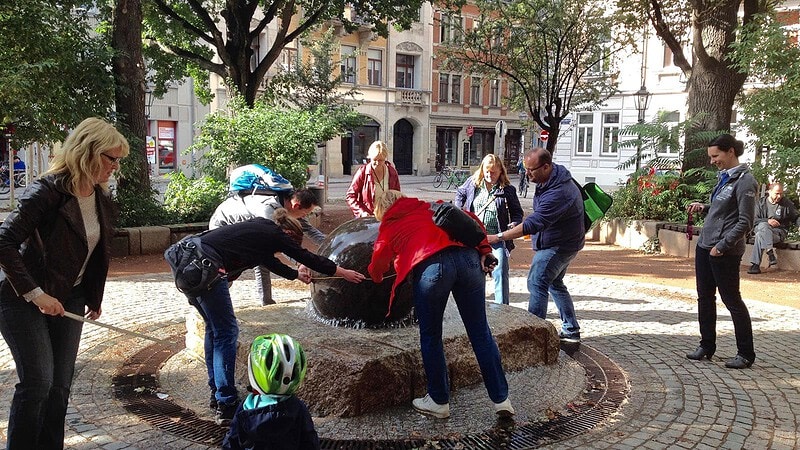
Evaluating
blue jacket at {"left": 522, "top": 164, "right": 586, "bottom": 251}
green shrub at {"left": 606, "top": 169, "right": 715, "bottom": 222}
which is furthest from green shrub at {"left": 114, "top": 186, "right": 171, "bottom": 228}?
green shrub at {"left": 606, "top": 169, "right": 715, "bottom": 222}

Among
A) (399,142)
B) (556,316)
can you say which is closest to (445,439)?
(556,316)

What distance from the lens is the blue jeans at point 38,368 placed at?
3.29 metres

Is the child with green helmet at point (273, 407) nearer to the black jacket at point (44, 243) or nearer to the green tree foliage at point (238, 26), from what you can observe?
the black jacket at point (44, 243)

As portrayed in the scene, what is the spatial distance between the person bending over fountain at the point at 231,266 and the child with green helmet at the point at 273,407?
4.52ft

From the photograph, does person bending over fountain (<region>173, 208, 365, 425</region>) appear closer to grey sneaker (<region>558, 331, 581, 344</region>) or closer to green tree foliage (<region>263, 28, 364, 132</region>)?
grey sneaker (<region>558, 331, 581, 344</region>)

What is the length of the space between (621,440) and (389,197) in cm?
223

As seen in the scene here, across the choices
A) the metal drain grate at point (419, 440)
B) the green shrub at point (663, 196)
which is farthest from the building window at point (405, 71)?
the metal drain grate at point (419, 440)

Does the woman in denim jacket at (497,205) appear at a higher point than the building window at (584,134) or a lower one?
lower

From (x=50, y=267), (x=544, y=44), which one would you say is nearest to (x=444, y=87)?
(x=544, y=44)

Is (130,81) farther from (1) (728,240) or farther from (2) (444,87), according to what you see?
(2) (444,87)

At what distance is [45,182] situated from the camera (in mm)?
3264

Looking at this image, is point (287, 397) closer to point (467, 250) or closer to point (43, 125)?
point (467, 250)

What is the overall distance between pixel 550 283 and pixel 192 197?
945cm

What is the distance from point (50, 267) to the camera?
3316mm
